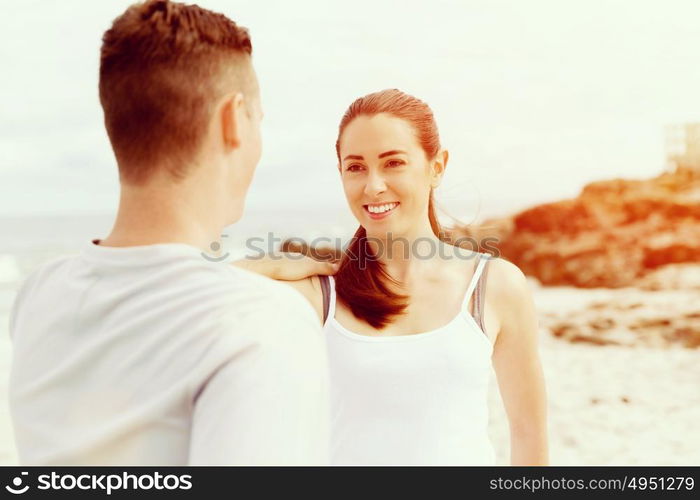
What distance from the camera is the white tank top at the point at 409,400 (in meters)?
2.16

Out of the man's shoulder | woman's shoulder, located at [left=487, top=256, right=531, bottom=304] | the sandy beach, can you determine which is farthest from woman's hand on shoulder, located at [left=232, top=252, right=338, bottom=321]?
the sandy beach

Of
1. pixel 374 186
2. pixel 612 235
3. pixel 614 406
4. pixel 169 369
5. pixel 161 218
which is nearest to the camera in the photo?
pixel 169 369

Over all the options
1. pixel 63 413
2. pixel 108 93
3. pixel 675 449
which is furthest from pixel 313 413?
pixel 675 449

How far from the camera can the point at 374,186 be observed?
7.73 ft

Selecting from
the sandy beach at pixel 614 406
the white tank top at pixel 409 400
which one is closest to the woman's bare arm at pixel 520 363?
the white tank top at pixel 409 400

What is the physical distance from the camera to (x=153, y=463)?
0.96 metres

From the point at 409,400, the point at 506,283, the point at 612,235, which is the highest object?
the point at 612,235

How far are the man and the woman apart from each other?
1.19 m

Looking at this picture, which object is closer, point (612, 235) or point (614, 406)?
point (614, 406)

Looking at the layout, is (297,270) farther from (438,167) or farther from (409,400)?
(438,167)

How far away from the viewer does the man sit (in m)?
0.88

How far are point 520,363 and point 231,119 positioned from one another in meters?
1.60

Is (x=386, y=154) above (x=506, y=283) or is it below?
above

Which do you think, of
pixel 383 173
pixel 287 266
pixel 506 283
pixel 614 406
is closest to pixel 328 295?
pixel 287 266
